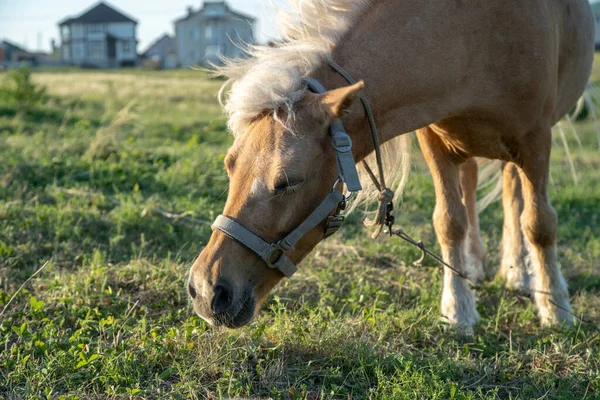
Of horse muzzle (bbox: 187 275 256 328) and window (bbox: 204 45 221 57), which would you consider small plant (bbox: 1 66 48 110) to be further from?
horse muzzle (bbox: 187 275 256 328)

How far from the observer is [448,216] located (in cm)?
392

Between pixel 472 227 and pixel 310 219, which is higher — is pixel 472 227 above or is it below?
below

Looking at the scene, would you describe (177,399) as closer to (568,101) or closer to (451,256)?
(451,256)

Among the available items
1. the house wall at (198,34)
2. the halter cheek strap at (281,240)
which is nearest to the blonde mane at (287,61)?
the halter cheek strap at (281,240)

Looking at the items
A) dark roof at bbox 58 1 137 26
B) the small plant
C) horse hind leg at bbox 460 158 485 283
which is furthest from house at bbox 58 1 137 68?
horse hind leg at bbox 460 158 485 283

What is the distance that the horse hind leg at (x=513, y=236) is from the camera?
4391 millimetres

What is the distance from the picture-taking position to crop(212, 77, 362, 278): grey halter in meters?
2.49

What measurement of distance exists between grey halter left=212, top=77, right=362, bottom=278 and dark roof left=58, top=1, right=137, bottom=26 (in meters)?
65.4

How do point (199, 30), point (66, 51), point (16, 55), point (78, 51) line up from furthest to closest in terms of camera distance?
point (66, 51), point (78, 51), point (199, 30), point (16, 55)

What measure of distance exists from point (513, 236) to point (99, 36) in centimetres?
6413

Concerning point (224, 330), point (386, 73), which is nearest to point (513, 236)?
point (386, 73)

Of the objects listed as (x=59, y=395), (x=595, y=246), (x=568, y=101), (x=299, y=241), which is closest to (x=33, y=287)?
(x=59, y=395)

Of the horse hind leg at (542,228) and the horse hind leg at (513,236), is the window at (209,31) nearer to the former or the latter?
the horse hind leg at (513,236)

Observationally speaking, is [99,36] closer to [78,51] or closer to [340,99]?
[78,51]
